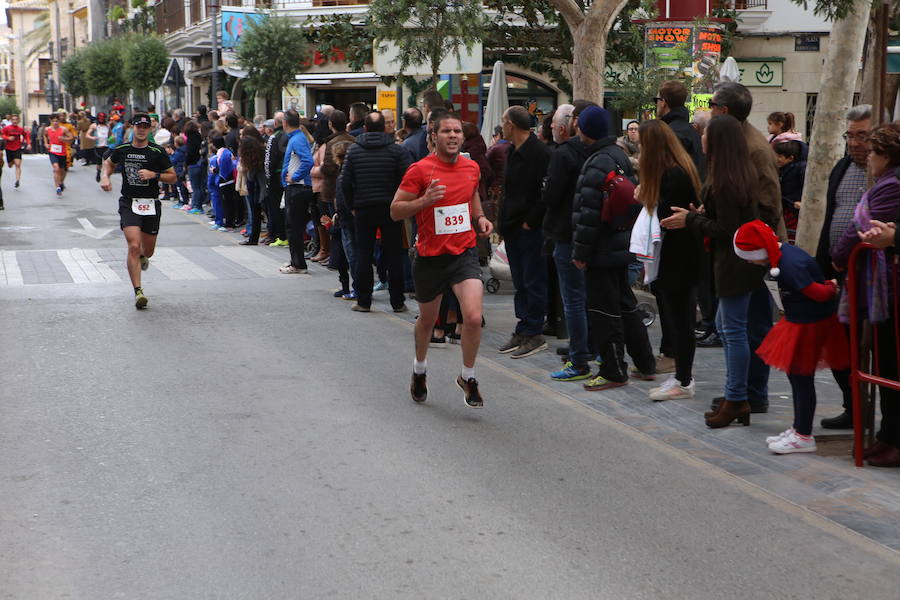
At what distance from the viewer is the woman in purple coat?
5.93 m

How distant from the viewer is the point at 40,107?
12662 cm

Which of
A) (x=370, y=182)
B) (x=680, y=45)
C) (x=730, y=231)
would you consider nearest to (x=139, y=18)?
(x=680, y=45)

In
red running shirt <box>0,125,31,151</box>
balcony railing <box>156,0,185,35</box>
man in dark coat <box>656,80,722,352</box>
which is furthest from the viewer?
balcony railing <box>156,0,185,35</box>

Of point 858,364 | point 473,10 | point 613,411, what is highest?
point 473,10

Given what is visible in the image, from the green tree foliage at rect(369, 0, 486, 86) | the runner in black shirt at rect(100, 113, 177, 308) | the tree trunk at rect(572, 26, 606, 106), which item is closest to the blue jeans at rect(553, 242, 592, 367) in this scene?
the runner in black shirt at rect(100, 113, 177, 308)

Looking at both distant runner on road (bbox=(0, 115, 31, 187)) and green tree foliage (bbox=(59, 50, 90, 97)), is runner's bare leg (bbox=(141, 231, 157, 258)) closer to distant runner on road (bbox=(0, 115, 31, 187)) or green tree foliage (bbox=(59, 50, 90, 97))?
distant runner on road (bbox=(0, 115, 31, 187))

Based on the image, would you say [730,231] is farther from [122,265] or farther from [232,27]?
[232,27]

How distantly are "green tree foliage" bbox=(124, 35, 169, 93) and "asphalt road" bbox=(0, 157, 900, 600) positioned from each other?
37.0 meters

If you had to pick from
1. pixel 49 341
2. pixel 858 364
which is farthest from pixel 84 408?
pixel 858 364

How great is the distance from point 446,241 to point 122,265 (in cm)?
849

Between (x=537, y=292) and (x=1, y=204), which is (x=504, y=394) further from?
(x=1, y=204)

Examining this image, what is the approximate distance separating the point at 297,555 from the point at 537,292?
4.96 m

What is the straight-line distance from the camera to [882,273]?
233 inches

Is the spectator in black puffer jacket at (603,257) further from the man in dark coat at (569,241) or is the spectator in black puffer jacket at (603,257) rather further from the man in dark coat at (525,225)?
the man in dark coat at (525,225)
